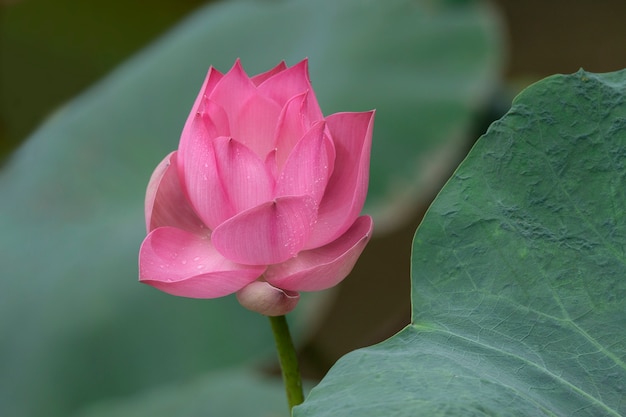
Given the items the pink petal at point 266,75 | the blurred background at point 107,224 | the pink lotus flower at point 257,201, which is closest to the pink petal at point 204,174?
the pink lotus flower at point 257,201

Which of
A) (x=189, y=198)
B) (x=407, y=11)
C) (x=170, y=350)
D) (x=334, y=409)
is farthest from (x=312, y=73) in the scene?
(x=334, y=409)

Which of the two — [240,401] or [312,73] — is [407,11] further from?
[240,401]

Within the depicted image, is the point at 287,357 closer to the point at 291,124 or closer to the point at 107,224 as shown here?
the point at 291,124

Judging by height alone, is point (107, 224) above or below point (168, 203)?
below

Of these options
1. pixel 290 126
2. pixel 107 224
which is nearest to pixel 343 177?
pixel 290 126

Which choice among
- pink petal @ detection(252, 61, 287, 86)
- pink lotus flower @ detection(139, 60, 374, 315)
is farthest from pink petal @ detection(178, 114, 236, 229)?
pink petal @ detection(252, 61, 287, 86)

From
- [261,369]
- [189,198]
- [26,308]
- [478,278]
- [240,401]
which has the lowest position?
[261,369]

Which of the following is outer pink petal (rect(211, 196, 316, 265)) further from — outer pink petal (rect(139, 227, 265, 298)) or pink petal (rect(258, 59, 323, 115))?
pink petal (rect(258, 59, 323, 115))
